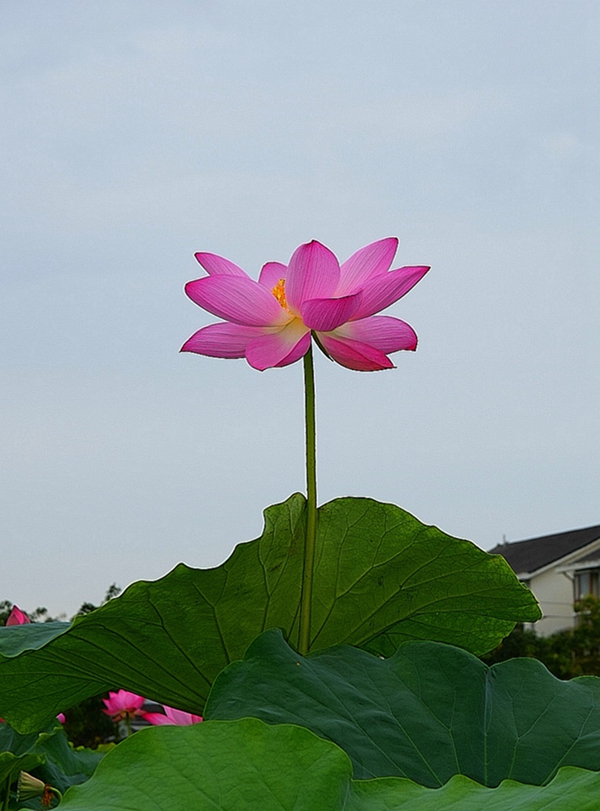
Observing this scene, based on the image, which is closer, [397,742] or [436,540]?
[397,742]

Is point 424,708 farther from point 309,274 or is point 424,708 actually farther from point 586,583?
point 586,583

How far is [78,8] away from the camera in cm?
627

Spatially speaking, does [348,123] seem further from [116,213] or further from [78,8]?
[78,8]

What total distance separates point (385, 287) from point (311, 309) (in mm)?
70

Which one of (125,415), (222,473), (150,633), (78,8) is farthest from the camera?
(125,415)

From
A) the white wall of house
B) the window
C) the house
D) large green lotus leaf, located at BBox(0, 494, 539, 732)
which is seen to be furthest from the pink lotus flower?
the white wall of house

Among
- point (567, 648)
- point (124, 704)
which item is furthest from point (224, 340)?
point (567, 648)

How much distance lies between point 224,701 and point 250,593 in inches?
6.9

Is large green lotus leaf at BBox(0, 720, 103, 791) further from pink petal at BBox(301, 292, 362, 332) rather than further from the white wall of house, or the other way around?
the white wall of house

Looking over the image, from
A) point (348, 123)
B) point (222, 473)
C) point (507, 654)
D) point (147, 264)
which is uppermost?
point (348, 123)

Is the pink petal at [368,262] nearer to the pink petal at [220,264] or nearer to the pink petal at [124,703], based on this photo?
the pink petal at [220,264]

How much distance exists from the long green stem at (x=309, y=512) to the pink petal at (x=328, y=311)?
48 mm

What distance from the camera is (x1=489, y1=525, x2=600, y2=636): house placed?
15.5 m

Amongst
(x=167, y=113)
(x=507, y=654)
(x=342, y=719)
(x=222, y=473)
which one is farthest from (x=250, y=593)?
(x=507, y=654)
